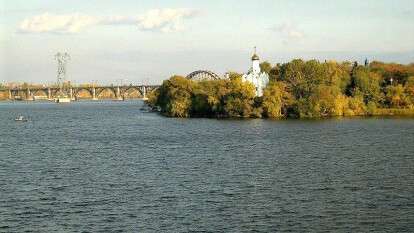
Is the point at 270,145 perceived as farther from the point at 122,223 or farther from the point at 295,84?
the point at 295,84

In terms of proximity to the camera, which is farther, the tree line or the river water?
the tree line

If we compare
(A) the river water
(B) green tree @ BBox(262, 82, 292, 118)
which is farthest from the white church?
(A) the river water

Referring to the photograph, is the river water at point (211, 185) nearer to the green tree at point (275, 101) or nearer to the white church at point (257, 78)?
the green tree at point (275, 101)

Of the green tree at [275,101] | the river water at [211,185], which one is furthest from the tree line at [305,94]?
the river water at [211,185]

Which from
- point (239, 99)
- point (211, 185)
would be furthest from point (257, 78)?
point (211, 185)

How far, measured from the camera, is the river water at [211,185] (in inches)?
1089

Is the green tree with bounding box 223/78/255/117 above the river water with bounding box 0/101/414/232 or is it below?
above

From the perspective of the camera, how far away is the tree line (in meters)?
101

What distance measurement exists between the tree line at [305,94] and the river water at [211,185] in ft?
119

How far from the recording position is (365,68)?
121m

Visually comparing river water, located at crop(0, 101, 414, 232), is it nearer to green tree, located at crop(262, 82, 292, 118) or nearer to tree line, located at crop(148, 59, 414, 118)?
green tree, located at crop(262, 82, 292, 118)

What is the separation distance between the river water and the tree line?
3634cm

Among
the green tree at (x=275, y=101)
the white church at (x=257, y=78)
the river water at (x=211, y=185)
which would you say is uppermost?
the white church at (x=257, y=78)

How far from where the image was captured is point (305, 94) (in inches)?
4063
